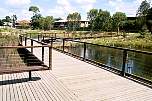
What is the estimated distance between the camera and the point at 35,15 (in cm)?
9231

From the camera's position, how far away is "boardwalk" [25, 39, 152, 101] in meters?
6.36

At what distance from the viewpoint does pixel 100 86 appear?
7.38 metres

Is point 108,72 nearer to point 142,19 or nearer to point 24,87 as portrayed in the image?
point 24,87

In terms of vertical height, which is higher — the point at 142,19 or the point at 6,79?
the point at 142,19

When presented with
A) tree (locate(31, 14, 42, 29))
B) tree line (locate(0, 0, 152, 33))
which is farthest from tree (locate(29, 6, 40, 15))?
tree line (locate(0, 0, 152, 33))

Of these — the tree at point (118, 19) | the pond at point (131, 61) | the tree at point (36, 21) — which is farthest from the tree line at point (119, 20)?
the pond at point (131, 61)

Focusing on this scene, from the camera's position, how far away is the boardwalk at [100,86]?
636cm

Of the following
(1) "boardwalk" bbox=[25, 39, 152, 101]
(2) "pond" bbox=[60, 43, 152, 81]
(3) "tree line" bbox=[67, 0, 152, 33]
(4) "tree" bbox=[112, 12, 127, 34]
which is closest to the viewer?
(1) "boardwalk" bbox=[25, 39, 152, 101]

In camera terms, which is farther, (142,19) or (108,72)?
(142,19)

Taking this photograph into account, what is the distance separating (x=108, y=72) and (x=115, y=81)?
4.80 feet

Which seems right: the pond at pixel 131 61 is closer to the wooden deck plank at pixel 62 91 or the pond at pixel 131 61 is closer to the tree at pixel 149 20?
the wooden deck plank at pixel 62 91

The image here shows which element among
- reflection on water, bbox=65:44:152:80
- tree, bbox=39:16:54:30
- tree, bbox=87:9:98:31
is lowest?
reflection on water, bbox=65:44:152:80

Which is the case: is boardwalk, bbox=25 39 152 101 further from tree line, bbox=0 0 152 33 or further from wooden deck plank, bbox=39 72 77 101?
tree line, bbox=0 0 152 33

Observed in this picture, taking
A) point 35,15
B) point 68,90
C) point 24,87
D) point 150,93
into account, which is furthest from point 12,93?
point 35,15
